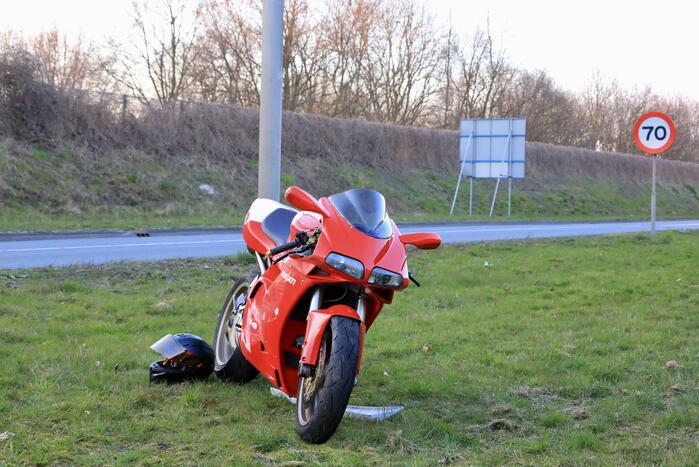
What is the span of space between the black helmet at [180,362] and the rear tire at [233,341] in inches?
3.9

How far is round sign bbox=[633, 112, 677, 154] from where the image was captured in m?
13.9

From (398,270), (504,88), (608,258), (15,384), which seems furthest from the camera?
(504,88)

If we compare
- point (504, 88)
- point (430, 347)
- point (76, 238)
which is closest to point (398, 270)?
point (430, 347)

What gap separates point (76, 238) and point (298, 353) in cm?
1228

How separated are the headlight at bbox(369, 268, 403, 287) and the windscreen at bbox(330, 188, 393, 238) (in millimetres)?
209

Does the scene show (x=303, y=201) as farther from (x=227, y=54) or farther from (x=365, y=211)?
(x=227, y=54)

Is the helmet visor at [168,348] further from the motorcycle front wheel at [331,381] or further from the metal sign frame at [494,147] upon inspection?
the metal sign frame at [494,147]

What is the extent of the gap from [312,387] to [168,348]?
1447 mm

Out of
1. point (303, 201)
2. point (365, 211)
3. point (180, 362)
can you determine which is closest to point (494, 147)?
point (180, 362)

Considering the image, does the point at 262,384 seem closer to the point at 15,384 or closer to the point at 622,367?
the point at 15,384

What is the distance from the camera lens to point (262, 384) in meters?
4.98

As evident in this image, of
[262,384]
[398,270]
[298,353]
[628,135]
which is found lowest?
[262,384]

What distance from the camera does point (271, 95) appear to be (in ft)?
27.9

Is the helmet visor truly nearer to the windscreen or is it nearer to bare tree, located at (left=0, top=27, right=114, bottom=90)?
the windscreen
